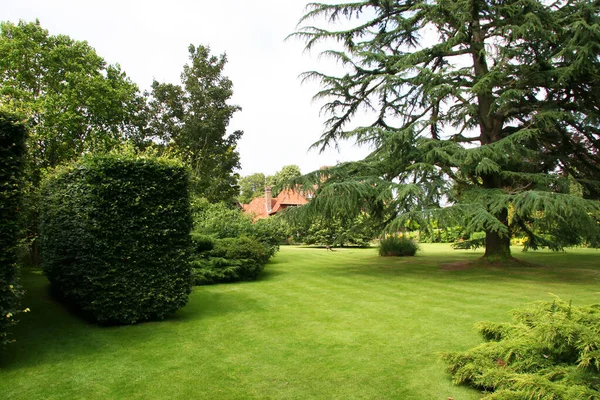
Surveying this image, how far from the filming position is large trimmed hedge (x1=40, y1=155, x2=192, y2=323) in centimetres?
602

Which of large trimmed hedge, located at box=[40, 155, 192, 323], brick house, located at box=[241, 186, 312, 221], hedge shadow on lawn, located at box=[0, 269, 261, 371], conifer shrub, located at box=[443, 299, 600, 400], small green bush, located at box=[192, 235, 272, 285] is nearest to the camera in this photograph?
conifer shrub, located at box=[443, 299, 600, 400]

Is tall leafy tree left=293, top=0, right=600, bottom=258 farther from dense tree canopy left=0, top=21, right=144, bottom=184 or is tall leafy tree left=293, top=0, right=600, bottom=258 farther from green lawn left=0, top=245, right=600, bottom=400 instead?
dense tree canopy left=0, top=21, right=144, bottom=184

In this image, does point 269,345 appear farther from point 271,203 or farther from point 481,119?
point 271,203

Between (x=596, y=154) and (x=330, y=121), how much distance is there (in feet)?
32.8

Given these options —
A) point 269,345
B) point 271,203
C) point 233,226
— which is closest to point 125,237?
point 269,345

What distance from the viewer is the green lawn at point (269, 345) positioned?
3.96m

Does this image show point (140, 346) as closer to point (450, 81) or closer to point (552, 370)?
point (552, 370)

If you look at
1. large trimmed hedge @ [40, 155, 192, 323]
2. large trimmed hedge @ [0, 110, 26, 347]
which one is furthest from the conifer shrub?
large trimmed hedge @ [0, 110, 26, 347]

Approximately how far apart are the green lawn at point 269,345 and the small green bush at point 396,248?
10.6m

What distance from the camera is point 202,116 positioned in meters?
27.6

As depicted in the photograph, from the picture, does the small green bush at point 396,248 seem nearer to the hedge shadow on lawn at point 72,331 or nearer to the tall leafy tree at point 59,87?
the hedge shadow on lawn at point 72,331

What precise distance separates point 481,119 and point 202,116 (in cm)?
1941

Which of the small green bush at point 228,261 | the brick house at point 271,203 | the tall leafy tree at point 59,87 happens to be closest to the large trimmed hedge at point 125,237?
the small green bush at point 228,261

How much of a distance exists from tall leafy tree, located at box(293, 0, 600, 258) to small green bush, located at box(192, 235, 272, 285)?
7.50 ft
